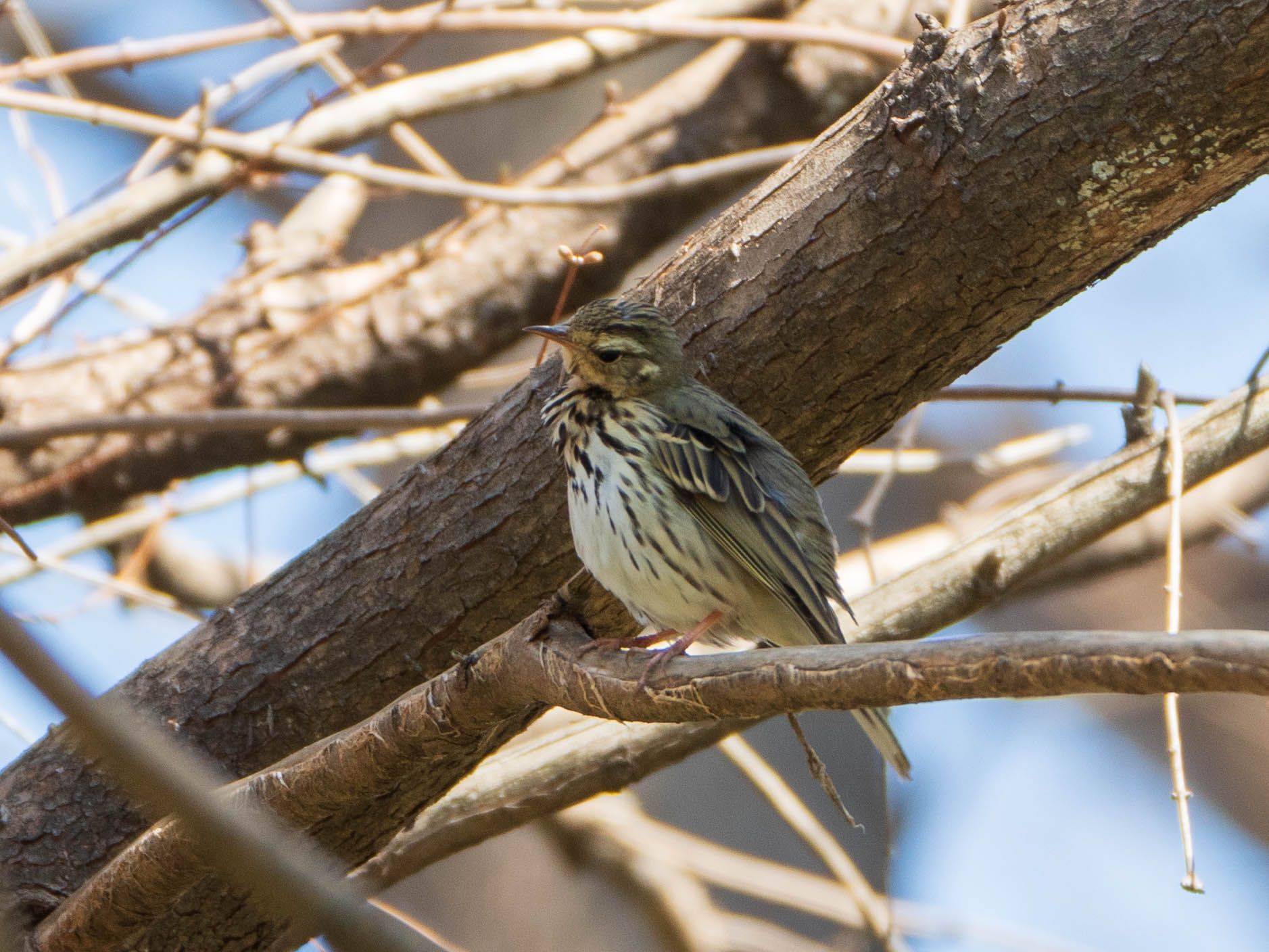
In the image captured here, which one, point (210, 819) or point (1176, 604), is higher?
point (1176, 604)

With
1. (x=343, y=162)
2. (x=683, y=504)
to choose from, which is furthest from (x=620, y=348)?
(x=343, y=162)

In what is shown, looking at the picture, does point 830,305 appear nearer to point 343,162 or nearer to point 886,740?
point 886,740

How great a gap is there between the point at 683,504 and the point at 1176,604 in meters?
1.28

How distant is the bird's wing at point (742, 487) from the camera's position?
3.09 meters

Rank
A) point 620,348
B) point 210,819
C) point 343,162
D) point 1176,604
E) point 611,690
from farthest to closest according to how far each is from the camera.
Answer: point 343,162
point 620,348
point 1176,604
point 611,690
point 210,819

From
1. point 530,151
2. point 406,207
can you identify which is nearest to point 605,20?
point 530,151

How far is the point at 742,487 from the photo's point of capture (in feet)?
10.3

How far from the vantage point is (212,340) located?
512 cm

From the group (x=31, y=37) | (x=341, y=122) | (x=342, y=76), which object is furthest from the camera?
(x=31, y=37)

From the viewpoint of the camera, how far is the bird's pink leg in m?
2.38

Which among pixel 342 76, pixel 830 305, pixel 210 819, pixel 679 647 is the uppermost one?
pixel 342 76

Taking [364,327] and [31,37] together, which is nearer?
[31,37]

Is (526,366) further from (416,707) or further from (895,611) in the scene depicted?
(416,707)

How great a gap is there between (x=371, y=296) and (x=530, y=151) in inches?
107
